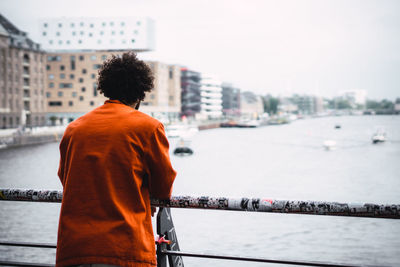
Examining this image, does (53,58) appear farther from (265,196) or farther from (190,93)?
(265,196)

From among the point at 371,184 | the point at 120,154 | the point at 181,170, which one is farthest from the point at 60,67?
the point at 120,154

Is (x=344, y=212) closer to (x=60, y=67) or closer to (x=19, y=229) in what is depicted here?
(x=19, y=229)

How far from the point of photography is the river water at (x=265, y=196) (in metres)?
22.0

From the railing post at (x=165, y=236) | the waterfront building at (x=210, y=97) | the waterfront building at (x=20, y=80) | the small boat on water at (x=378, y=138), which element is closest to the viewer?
the railing post at (x=165, y=236)

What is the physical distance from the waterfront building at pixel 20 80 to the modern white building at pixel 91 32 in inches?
891

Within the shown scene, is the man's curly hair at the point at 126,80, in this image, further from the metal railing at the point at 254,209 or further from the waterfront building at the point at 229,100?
the waterfront building at the point at 229,100

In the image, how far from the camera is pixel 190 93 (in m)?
133

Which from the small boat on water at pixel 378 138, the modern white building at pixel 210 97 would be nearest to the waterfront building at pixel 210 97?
the modern white building at pixel 210 97

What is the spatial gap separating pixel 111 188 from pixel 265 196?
1140 inches

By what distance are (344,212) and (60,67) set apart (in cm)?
9583

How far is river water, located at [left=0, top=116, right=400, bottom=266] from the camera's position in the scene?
72.3 feet

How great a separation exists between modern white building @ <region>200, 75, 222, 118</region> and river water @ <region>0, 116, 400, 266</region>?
276ft

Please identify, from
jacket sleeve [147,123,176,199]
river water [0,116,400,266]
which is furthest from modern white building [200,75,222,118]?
jacket sleeve [147,123,176,199]

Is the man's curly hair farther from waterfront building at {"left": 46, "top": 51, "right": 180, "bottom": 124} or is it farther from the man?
waterfront building at {"left": 46, "top": 51, "right": 180, "bottom": 124}
